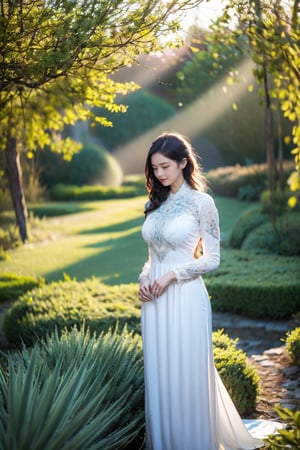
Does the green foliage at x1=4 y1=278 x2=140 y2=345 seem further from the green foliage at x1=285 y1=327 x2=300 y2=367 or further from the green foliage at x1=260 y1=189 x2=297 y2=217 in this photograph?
the green foliage at x1=260 y1=189 x2=297 y2=217

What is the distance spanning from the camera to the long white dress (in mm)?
3434

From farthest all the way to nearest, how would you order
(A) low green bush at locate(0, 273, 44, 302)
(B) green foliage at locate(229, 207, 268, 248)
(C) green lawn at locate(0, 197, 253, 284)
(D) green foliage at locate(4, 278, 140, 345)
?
(B) green foliage at locate(229, 207, 268, 248) → (C) green lawn at locate(0, 197, 253, 284) → (A) low green bush at locate(0, 273, 44, 302) → (D) green foliage at locate(4, 278, 140, 345)

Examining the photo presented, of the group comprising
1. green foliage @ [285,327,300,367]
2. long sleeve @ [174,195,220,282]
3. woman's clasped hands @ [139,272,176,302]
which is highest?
long sleeve @ [174,195,220,282]

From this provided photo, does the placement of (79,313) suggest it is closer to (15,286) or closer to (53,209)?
(15,286)

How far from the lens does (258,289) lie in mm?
7164

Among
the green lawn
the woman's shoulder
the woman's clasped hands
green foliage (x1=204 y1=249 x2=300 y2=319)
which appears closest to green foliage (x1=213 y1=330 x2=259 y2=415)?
the woman's clasped hands

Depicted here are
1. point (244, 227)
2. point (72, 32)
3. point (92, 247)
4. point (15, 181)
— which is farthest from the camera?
point (92, 247)

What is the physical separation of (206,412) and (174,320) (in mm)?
546

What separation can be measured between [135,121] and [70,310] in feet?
86.9

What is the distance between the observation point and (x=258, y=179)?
18469 millimetres

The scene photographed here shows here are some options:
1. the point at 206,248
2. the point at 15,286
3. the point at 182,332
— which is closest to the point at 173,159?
the point at 206,248

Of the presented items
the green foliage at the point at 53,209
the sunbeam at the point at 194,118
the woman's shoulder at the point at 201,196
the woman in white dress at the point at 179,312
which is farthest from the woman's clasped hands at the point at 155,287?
the sunbeam at the point at 194,118

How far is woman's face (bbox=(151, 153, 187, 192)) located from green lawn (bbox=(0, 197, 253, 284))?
20.4 feet

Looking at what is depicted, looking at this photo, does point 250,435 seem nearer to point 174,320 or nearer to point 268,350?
point 174,320
